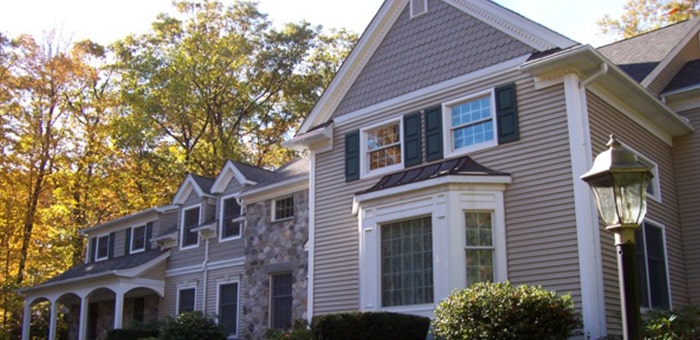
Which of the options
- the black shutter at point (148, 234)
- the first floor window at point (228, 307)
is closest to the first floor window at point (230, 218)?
the first floor window at point (228, 307)

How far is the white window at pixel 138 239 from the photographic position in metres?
25.6

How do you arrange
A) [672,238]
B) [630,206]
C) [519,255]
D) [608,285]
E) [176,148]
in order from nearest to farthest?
→ [630,206] → [608,285] → [519,255] → [672,238] → [176,148]

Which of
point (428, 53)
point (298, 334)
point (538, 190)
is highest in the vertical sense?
point (428, 53)

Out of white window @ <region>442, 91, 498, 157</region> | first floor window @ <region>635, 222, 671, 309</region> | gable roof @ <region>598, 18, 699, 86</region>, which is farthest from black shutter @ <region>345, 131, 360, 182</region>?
gable roof @ <region>598, 18, 699, 86</region>

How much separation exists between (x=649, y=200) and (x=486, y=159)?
133 inches

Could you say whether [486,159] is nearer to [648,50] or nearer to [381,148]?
[381,148]

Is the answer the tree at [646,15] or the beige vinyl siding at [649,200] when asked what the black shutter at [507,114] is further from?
the tree at [646,15]

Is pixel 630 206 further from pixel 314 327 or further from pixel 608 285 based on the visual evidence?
pixel 314 327

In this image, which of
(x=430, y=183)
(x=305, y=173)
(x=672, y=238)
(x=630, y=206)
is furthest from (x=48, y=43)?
(x=630, y=206)

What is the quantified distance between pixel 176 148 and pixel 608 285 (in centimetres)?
2748

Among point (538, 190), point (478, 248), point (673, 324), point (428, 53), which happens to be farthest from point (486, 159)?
point (673, 324)

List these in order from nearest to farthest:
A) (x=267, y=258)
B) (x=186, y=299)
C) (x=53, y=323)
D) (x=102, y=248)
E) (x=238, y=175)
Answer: (x=267, y=258) < (x=238, y=175) < (x=186, y=299) < (x=53, y=323) < (x=102, y=248)

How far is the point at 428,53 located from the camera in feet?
47.2

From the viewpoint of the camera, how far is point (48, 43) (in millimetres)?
31828
